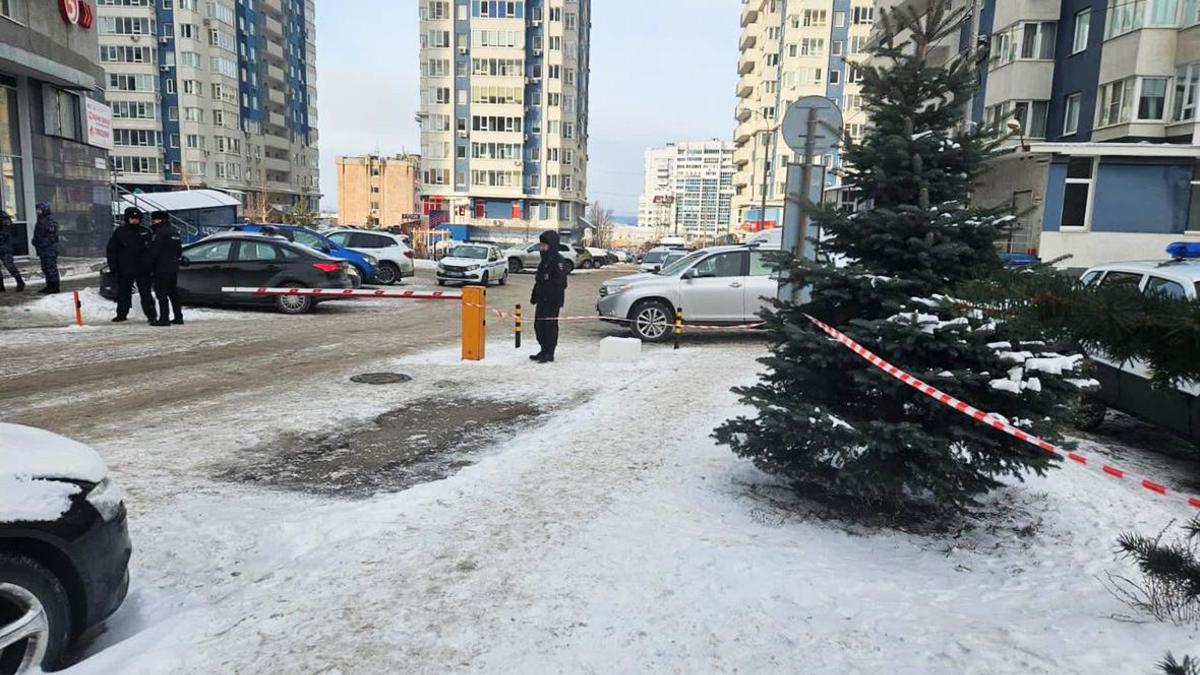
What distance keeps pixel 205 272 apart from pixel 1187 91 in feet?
99.1

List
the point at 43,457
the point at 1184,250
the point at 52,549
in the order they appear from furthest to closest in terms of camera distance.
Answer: the point at 1184,250 < the point at 43,457 < the point at 52,549

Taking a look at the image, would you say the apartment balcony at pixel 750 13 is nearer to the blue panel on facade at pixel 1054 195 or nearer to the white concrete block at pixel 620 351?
the blue panel on facade at pixel 1054 195

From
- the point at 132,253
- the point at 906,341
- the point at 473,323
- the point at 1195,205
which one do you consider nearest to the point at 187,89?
the point at 132,253

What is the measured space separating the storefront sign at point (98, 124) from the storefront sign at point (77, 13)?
249 centimetres

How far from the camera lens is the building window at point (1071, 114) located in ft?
90.5

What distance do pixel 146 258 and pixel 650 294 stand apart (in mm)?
8428

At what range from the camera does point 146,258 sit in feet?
38.2

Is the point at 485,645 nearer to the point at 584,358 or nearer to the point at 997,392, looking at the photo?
the point at 997,392

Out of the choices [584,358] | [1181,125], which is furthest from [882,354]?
[1181,125]

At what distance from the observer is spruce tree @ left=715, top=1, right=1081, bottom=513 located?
13.1 feet

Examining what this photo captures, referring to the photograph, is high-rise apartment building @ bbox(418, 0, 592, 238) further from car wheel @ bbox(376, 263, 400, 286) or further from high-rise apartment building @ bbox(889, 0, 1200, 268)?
high-rise apartment building @ bbox(889, 0, 1200, 268)

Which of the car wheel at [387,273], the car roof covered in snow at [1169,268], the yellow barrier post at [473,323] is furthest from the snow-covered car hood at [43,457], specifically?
the car wheel at [387,273]

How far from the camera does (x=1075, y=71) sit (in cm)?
2764

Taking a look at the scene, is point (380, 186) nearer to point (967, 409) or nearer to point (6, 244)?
point (6, 244)
